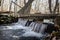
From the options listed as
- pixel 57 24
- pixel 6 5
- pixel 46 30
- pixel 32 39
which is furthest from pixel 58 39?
pixel 6 5

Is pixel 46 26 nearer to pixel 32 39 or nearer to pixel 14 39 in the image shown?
pixel 32 39

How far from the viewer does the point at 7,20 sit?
18.2 meters

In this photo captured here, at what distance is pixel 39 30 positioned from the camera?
11680 millimetres

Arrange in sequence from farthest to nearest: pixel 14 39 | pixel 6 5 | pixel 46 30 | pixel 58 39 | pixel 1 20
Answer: pixel 6 5 → pixel 1 20 → pixel 46 30 → pixel 14 39 → pixel 58 39

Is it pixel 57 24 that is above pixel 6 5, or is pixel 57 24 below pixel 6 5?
below

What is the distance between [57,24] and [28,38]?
2141mm

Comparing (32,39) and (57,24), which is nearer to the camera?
(32,39)

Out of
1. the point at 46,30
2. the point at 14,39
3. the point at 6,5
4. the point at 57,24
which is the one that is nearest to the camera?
the point at 14,39

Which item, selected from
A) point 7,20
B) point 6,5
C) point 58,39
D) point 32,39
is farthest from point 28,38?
point 6,5

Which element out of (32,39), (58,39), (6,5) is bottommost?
(32,39)

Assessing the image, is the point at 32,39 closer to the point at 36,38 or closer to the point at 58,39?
the point at 36,38

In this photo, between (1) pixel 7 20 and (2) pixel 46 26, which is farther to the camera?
(1) pixel 7 20

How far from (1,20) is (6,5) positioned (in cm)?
384

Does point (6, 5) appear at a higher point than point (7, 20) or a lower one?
higher
